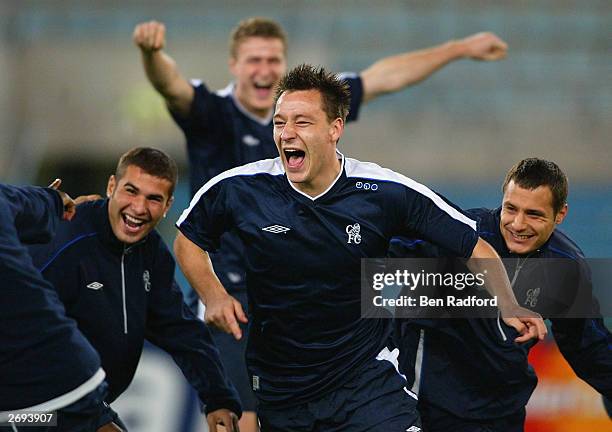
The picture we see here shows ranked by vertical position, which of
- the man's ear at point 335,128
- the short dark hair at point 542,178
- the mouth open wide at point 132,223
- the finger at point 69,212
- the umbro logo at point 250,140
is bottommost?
the mouth open wide at point 132,223

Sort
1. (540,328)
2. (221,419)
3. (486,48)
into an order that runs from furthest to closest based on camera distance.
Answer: (486,48) → (221,419) → (540,328)

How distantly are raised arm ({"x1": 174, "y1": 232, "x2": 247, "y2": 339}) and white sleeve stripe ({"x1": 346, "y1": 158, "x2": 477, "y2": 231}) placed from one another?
2.35ft

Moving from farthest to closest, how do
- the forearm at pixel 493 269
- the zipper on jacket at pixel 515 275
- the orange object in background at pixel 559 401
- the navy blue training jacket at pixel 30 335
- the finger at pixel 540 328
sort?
the orange object in background at pixel 559 401, the zipper on jacket at pixel 515 275, the forearm at pixel 493 269, the finger at pixel 540 328, the navy blue training jacket at pixel 30 335

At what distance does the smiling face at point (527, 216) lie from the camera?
4.88 metres

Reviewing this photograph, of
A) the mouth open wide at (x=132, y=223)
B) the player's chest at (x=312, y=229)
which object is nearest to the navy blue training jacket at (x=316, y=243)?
the player's chest at (x=312, y=229)

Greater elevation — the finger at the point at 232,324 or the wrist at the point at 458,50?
the wrist at the point at 458,50

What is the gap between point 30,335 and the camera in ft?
13.3

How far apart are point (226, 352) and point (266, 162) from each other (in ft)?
4.52

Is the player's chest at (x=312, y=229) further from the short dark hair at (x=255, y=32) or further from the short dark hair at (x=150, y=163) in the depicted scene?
the short dark hair at (x=255, y=32)

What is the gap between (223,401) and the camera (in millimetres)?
5027

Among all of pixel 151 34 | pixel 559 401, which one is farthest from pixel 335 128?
pixel 559 401

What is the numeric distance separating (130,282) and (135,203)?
35 centimetres

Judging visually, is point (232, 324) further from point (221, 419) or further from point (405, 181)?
point (405, 181)

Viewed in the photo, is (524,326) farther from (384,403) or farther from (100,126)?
(100,126)
